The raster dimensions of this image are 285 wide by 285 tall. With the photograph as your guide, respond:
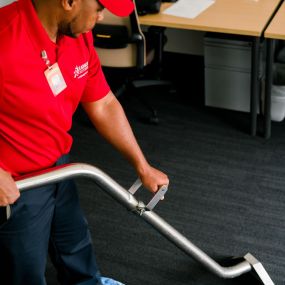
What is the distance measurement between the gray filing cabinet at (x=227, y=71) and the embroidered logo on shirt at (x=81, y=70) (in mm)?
1692

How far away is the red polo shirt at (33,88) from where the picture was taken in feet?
4.16

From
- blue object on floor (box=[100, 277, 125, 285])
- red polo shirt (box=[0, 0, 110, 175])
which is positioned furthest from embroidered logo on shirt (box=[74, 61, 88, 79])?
blue object on floor (box=[100, 277, 125, 285])

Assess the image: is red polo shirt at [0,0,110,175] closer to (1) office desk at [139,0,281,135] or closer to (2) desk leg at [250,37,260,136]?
(1) office desk at [139,0,281,135]

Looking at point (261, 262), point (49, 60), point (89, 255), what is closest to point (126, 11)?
point (49, 60)

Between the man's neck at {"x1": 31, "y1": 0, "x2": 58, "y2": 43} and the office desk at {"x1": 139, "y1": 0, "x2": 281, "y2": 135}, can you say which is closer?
the man's neck at {"x1": 31, "y1": 0, "x2": 58, "y2": 43}

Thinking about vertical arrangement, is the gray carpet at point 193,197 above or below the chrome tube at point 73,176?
below

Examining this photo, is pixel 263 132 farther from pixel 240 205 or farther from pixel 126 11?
pixel 126 11

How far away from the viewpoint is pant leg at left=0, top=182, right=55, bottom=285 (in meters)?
1.47

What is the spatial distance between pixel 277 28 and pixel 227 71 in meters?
0.59

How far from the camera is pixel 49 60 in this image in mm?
1358

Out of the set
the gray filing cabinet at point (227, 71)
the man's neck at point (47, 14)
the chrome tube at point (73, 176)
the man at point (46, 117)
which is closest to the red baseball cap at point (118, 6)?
the man at point (46, 117)

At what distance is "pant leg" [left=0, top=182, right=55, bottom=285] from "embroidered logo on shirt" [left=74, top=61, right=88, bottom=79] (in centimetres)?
33

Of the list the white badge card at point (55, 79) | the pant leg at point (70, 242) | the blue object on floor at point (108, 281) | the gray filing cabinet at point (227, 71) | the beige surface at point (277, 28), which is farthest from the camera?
the gray filing cabinet at point (227, 71)

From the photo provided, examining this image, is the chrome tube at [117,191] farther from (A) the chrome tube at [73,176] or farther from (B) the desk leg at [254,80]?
(B) the desk leg at [254,80]
